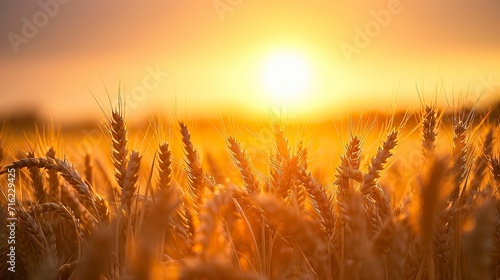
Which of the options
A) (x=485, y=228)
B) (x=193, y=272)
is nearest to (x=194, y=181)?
(x=193, y=272)

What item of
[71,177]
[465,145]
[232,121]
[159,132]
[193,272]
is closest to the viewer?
[193,272]

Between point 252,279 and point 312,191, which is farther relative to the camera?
point 312,191

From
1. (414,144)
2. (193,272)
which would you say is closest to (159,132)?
(414,144)

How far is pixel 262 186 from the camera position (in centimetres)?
223

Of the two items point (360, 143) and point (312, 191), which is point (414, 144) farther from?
point (312, 191)

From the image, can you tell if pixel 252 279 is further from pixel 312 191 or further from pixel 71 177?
pixel 71 177

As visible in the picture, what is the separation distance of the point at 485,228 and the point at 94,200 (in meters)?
1.38

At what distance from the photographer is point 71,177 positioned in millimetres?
1936

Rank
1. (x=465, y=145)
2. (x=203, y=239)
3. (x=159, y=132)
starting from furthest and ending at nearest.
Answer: (x=159, y=132)
(x=465, y=145)
(x=203, y=239)

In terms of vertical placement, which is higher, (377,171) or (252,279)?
(377,171)

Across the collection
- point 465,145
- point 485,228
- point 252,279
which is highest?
point 465,145

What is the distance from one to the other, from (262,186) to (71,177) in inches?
28.9

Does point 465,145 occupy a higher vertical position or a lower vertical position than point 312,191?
higher

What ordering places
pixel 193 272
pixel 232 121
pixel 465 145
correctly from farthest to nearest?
pixel 232 121
pixel 465 145
pixel 193 272
